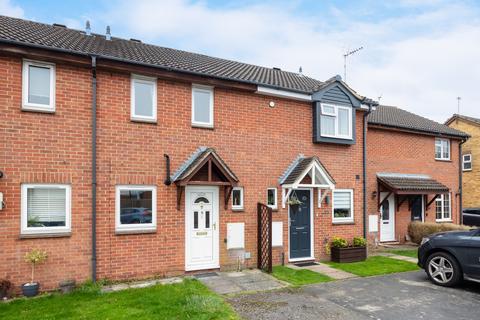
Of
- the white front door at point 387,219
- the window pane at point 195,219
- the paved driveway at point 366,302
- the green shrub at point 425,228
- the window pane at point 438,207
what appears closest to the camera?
the paved driveway at point 366,302

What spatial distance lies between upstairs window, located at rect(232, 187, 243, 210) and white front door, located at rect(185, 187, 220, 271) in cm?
57

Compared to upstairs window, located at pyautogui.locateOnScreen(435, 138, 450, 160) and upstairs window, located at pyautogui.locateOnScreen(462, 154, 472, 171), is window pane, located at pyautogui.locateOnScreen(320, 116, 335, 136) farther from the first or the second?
upstairs window, located at pyautogui.locateOnScreen(462, 154, 472, 171)

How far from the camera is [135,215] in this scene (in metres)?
8.57

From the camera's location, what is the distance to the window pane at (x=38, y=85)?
7703mm

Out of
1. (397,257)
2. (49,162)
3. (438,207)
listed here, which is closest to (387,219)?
(397,257)

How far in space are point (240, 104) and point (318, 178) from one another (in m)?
3.33

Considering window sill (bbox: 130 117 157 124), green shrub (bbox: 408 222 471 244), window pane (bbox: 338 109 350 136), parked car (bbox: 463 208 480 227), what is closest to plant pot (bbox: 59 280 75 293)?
window sill (bbox: 130 117 157 124)

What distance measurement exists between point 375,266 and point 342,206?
→ 2.24 m

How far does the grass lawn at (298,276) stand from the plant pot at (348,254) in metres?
1.74

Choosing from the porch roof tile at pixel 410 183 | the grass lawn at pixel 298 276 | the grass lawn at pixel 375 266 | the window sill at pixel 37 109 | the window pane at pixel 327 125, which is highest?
the window pane at pixel 327 125

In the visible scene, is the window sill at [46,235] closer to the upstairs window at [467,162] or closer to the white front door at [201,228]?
the white front door at [201,228]

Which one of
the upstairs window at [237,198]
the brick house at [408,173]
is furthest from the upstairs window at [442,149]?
the upstairs window at [237,198]

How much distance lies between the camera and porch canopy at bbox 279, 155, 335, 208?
1022 centimetres

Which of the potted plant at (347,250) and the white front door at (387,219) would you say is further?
the white front door at (387,219)
